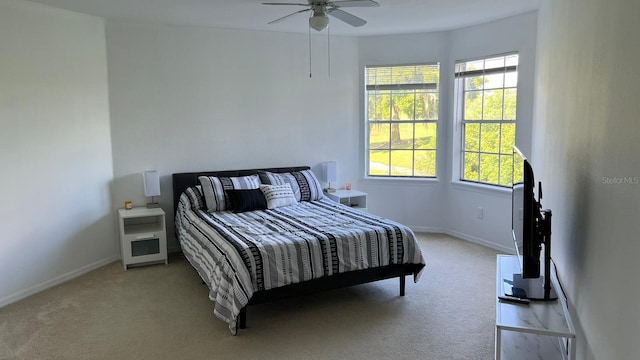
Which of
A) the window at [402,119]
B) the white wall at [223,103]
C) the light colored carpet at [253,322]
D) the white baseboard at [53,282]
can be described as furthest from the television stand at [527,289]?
the white baseboard at [53,282]

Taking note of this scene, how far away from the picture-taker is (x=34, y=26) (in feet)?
13.7

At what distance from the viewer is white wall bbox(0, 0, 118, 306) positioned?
13.1ft

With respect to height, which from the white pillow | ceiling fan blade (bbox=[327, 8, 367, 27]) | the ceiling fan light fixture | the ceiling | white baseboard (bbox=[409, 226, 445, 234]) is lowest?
white baseboard (bbox=[409, 226, 445, 234])

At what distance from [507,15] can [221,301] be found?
3.99 metres

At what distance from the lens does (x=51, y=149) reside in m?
4.36

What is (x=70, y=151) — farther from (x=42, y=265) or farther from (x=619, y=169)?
(x=619, y=169)

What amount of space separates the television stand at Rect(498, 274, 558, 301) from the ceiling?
8.53 feet

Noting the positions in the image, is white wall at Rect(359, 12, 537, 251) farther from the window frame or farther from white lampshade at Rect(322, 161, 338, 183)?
white lampshade at Rect(322, 161, 338, 183)

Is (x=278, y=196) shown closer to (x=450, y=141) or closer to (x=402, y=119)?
(x=402, y=119)

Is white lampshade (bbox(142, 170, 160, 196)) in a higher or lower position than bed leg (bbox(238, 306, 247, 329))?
higher

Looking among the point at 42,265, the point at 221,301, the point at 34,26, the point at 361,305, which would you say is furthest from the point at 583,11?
the point at 42,265

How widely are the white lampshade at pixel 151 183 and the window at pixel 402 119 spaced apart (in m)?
2.73

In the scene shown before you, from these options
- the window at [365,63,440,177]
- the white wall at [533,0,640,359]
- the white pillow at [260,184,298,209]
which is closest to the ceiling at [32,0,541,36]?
the window at [365,63,440,177]

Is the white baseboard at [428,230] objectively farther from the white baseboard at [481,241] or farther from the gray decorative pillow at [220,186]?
the gray decorative pillow at [220,186]
